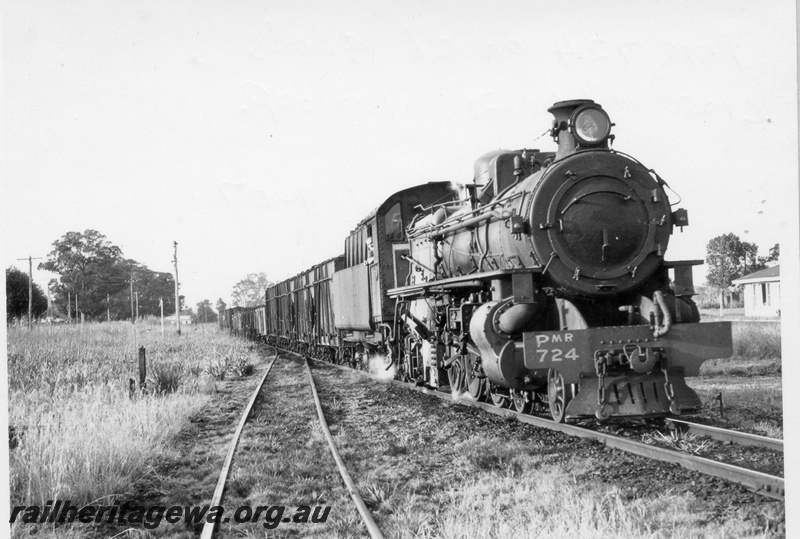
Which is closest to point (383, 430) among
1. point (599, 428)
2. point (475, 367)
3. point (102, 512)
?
point (475, 367)

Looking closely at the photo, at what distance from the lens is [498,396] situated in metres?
8.98

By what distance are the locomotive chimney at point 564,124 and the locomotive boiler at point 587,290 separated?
15mm

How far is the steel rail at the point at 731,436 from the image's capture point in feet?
19.9

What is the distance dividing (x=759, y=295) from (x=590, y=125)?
19.2 metres

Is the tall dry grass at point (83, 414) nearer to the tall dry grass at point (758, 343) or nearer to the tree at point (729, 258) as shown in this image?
the tall dry grass at point (758, 343)

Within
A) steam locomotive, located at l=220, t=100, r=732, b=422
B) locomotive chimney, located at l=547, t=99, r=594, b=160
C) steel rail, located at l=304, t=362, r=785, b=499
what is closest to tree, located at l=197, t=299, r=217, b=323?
steam locomotive, located at l=220, t=100, r=732, b=422

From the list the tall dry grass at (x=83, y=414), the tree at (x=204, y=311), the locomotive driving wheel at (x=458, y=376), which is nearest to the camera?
the tall dry grass at (x=83, y=414)

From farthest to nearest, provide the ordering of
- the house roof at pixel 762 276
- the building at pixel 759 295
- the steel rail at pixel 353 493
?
the building at pixel 759 295, the house roof at pixel 762 276, the steel rail at pixel 353 493

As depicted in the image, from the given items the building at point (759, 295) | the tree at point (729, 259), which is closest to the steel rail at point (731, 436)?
the building at point (759, 295)

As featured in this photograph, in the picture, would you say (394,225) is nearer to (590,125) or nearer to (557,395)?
(590,125)

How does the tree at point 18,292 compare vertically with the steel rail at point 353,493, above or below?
above

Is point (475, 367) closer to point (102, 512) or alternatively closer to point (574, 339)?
point (574, 339)

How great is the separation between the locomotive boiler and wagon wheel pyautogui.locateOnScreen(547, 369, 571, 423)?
0.04ft

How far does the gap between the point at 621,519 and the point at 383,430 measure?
→ 4.40 m
